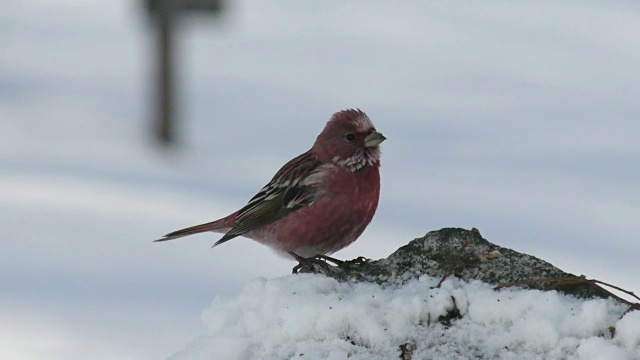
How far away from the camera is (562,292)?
134 inches

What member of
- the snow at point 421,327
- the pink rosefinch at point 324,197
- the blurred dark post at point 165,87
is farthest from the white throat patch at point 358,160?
the blurred dark post at point 165,87

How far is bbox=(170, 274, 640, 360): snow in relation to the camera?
3.14m

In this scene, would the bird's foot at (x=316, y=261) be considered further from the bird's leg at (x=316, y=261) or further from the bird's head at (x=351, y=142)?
the bird's head at (x=351, y=142)

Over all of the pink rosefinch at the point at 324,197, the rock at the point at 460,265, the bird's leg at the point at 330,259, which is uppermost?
the pink rosefinch at the point at 324,197

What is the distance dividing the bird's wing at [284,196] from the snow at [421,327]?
1.53 m

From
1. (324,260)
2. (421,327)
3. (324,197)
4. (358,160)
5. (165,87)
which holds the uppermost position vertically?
(165,87)

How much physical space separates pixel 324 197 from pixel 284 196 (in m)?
0.33

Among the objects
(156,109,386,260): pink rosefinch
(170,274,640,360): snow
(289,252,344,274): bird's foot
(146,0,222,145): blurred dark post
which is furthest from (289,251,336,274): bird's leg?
(146,0,222,145): blurred dark post

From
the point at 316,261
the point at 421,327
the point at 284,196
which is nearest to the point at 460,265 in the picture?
the point at 421,327

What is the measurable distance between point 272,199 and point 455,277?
1762 mm

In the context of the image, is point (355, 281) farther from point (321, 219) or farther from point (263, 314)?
point (321, 219)

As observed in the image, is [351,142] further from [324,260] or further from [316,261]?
[316,261]

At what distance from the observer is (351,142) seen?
499 centimetres

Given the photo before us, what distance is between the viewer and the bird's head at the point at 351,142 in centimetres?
498
